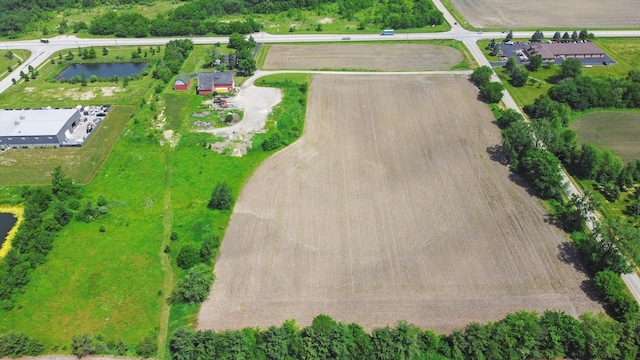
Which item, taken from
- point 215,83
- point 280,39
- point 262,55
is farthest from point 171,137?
point 280,39

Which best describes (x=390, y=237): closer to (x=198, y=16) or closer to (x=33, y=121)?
(x=33, y=121)

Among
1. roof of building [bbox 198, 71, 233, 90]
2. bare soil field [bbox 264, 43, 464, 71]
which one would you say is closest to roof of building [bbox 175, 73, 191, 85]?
roof of building [bbox 198, 71, 233, 90]

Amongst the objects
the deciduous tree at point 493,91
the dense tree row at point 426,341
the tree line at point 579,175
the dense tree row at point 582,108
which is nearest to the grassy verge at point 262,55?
the deciduous tree at point 493,91

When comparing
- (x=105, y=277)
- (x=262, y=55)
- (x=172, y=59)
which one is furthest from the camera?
(x=262, y=55)

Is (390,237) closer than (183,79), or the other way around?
(390,237)

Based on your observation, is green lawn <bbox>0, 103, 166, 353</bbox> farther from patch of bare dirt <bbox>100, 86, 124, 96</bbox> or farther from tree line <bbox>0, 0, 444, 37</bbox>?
tree line <bbox>0, 0, 444, 37</bbox>
